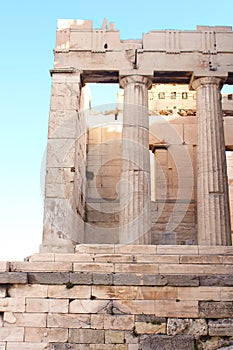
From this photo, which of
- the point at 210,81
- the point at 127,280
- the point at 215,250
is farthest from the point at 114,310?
the point at 210,81

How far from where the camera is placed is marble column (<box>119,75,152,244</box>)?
1553 centimetres

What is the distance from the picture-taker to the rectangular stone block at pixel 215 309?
10625mm

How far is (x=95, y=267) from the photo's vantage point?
12.1 meters

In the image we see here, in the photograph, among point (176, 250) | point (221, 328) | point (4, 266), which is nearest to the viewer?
point (221, 328)

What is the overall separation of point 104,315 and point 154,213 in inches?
390

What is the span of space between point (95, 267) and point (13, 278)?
2.20 metres

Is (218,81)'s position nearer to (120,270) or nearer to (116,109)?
(116,109)

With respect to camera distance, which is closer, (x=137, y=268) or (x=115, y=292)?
(x=115, y=292)

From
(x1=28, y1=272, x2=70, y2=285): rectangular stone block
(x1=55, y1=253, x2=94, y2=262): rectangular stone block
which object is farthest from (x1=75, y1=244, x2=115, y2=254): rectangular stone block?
(x1=28, y1=272, x2=70, y2=285): rectangular stone block

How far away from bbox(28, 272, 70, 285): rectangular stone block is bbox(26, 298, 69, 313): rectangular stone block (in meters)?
0.44

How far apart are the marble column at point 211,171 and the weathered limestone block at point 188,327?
4.98m

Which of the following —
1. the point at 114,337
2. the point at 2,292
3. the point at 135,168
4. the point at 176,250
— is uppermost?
the point at 135,168

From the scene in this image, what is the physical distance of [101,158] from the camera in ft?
71.5

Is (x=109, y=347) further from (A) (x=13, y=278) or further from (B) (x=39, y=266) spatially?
(B) (x=39, y=266)
